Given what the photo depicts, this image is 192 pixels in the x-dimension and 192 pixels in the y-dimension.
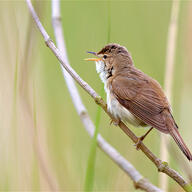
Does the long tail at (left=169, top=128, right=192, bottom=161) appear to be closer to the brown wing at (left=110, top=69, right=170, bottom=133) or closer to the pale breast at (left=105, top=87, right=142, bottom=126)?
the brown wing at (left=110, top=69, right=170, bottom=133)

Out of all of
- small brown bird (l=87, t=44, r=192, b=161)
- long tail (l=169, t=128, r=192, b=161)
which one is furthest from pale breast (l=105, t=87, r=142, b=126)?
Answer: long tail (l=169, t=128, r=192, b=161)

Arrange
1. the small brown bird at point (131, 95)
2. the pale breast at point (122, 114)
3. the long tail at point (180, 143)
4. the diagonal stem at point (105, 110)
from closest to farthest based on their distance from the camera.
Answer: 1. the diagonal stem at point (105, 110)
2. the long tail at point (180, 143)
3. the small brown bird at point (131, 95)
4. the pale breast at point (122, 114)

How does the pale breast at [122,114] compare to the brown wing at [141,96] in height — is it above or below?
below

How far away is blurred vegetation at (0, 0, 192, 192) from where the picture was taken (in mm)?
2586

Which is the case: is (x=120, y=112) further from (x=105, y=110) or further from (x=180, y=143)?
(x=180, y=143)

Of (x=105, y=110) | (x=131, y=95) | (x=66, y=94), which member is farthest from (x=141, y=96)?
(x=66, y=94)

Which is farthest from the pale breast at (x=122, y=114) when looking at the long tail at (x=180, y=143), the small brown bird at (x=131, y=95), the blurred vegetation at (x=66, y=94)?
the long tail at (x=180, y=143)

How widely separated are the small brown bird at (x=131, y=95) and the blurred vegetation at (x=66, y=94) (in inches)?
9.0

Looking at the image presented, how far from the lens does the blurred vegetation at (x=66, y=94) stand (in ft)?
8.49

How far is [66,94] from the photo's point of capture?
4.31m

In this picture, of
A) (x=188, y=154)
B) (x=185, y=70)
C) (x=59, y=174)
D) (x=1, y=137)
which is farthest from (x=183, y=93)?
(x=1, y=137)

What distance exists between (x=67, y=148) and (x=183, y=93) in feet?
3.97

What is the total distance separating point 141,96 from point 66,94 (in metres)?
1.25

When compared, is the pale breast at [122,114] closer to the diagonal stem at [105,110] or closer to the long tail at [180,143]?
the diagonal stem at [105,110]
